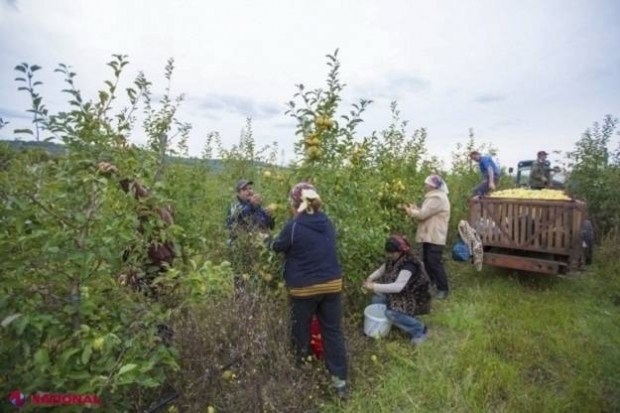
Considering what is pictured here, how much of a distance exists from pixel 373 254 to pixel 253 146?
10.5ft

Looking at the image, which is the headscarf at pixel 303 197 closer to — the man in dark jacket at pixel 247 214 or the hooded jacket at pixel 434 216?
the man in dark jacket at pixel 247 214

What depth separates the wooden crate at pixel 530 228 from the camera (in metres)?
5.54

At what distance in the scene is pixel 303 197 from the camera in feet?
11.7

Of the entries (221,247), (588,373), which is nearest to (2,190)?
(221,247)

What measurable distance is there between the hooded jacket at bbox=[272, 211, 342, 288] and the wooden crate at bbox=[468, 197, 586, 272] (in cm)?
361

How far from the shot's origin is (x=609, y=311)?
541 cm

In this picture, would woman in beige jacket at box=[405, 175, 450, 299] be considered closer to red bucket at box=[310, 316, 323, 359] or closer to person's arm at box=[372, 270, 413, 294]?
person's arm at box=[372, 270, 413, 294]

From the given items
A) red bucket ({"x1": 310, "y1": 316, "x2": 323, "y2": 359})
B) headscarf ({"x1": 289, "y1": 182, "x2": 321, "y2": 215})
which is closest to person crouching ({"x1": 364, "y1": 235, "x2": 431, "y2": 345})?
red bucket ({"x1": 310, "y1": 316, "x2": 323, "y2": 359})

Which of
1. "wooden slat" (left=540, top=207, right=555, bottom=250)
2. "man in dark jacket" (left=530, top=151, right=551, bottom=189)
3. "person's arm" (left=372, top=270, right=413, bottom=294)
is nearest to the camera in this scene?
"person's arm" (left=372, top=270, right=413, bottom=294)

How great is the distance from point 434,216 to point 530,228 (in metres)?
1.37

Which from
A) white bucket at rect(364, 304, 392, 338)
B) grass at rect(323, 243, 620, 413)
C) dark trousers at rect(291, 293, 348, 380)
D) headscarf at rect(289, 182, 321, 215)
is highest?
headscarf at rect(289, 182, 321, 215)

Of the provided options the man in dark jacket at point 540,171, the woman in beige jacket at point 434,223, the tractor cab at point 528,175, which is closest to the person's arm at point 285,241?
the woman in beige jacket at point 434,223

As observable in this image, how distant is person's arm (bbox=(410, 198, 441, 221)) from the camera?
18.9ft

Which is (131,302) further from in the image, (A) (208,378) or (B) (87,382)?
(A) (208,378)
